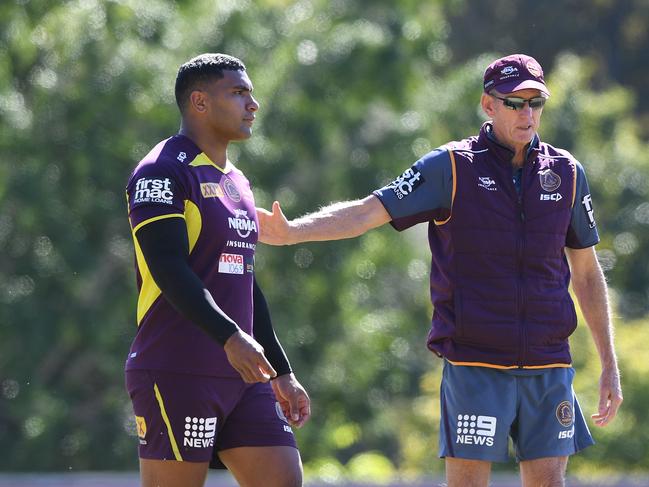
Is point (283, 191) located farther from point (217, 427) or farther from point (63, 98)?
point (217, 427)

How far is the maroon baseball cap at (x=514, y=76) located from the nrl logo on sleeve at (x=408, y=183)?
1.57 ft

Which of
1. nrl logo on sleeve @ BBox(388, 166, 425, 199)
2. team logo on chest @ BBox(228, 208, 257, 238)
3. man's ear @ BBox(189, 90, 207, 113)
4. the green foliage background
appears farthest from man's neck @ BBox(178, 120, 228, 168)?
the green foliage background

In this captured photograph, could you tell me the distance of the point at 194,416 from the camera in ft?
18.2

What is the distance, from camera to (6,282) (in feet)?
58.7

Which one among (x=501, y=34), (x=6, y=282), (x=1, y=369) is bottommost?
(x=1, y=369)

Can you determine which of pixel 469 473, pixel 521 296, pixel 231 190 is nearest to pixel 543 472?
pixel 469 473

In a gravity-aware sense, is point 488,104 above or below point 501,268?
above

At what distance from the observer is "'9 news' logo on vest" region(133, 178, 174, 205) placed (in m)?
5.45

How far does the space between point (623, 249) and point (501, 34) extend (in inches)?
543

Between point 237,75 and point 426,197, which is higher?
point 237,75

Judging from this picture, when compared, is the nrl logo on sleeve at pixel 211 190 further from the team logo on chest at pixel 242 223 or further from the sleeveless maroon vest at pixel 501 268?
the sleeveless maroon vest at pixel 501 268

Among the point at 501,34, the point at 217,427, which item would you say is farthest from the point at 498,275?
the point at 501,34

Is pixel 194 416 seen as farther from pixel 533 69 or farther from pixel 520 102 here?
pixel 533 69

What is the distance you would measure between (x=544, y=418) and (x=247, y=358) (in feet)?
5.10
